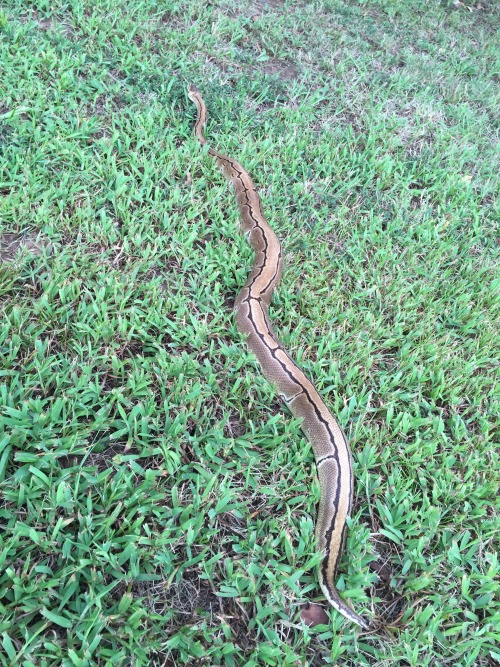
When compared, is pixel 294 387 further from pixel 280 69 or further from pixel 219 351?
pixel 280 69

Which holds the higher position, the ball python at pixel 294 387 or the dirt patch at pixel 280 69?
the dirt patch at pixel 280 69

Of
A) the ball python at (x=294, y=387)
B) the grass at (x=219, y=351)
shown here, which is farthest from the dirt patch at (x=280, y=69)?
the ball python at (x=294, y=387)

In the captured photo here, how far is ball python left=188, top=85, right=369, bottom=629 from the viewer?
223cm

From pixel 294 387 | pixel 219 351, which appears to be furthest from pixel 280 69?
pixel 294 387

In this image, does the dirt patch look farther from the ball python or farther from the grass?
the ball python

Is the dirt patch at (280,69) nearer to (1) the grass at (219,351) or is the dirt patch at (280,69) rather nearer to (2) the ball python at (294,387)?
(1) the grass at (219,351)

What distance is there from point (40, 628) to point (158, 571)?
1.50 ft

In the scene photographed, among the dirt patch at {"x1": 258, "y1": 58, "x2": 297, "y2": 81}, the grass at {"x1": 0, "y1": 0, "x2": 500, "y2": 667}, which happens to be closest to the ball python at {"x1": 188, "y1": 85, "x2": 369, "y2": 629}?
the grass at {"x1": 0, "y1": 0, "x2": 500, "y2": 667}

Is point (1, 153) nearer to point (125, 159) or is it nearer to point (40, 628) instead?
point (125, 159)

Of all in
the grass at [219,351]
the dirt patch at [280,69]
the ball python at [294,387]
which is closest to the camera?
the grass at [219,351]

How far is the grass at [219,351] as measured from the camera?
1956 millimetres

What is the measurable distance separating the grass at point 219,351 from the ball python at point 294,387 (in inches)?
2.8

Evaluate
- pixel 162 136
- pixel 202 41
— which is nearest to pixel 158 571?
pixel 162 136

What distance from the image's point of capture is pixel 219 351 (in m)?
2.86
